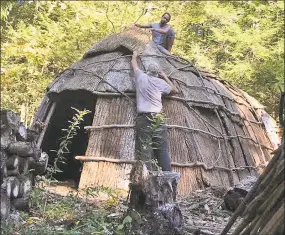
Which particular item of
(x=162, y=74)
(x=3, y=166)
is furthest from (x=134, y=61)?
(x=3, y=166)

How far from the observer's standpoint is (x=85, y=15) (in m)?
14.0

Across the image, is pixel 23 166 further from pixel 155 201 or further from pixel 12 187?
pixel 155 201

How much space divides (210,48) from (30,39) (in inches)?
254

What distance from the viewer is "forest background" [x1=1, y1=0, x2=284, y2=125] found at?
13.3 m

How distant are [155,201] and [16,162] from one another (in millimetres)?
1292

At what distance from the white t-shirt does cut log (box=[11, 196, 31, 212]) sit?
2605 mm

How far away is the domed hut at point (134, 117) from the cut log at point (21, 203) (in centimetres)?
223

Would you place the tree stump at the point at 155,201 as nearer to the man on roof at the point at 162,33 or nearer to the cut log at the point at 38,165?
the cut log at the point at 38,165

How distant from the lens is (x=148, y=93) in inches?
253

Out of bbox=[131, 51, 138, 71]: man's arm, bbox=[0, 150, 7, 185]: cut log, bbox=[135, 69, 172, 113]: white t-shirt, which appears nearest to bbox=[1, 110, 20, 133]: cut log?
bbox=[0, 150, 7, 185]: cut log

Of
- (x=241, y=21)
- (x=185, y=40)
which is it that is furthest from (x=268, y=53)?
(x=185, y=40)

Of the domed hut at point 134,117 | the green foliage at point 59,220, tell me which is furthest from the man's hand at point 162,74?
the green foliage at point 59,220

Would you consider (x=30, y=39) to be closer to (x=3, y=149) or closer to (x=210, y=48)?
(x=210, y=48)

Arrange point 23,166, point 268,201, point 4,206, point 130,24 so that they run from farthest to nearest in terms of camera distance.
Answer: point 130,24, point 23,166, point 4,206, point 268,201
